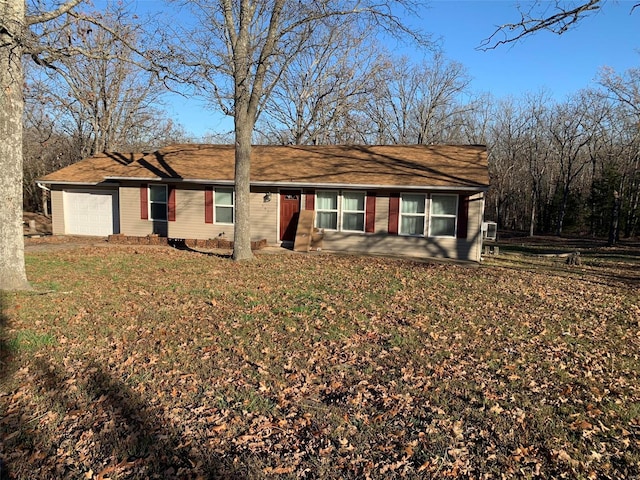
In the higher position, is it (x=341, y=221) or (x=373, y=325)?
(x=341, y=221)

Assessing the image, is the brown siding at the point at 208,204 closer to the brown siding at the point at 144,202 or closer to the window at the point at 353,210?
the brown siding at the point at 144,202

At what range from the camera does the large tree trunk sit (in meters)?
7.43

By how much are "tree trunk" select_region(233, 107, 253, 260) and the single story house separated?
129 inches

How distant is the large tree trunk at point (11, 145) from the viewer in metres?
7.43

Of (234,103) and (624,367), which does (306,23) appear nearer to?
(234,103)

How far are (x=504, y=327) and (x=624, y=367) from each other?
1773 millimetres

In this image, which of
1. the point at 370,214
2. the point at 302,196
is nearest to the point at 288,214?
the point at 302,196

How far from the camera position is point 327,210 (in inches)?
651

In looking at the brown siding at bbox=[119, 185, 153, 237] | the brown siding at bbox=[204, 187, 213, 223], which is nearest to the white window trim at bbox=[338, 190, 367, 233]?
the brown siding at bbox=[204, 187, 213, 223]

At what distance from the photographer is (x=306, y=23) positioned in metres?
13.1

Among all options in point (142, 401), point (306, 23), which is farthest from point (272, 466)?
point (306, 23)

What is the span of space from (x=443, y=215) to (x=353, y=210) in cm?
339

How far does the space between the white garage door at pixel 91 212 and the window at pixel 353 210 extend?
10865mm

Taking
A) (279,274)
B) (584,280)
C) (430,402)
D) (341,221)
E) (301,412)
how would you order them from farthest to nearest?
(341,221) < (584,280) < (279,274) < (430,402) < (301,412)
